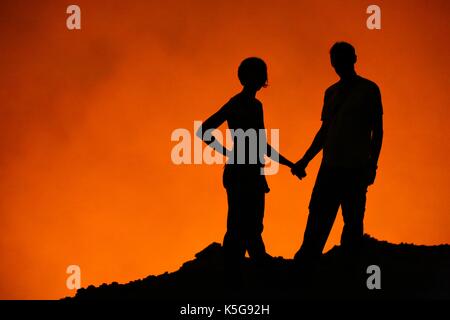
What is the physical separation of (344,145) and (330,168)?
270mm

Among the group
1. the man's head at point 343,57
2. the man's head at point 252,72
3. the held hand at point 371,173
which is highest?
the man's head at point 343,57

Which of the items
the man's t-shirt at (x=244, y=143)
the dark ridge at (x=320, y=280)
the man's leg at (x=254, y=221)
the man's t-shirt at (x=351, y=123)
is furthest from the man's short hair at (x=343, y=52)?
the dark ridge at (x=320, y=280)

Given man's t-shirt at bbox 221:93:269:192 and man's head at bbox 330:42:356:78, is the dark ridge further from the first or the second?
man's head at bbox 330:42:356:78

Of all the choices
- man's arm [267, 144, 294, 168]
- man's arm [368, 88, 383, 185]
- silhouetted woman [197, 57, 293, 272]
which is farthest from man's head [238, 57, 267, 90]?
man's arm [368, 88, 383, 185]

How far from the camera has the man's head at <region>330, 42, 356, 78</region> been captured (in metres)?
5.76

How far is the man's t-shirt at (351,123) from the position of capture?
18.8 ft

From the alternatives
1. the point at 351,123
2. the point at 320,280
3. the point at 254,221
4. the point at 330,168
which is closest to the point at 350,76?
the point at 351,123

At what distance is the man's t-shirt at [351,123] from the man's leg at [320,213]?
0.63 ft

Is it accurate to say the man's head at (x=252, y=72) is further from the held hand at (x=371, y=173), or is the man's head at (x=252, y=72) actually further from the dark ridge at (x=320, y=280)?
the dark ridge at (x=320, y=280)

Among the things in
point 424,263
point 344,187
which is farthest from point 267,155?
point 424,263

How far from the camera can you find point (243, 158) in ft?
17.3

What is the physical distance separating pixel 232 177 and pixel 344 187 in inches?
49.5

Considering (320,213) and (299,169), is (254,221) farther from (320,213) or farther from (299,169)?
(299,169)
